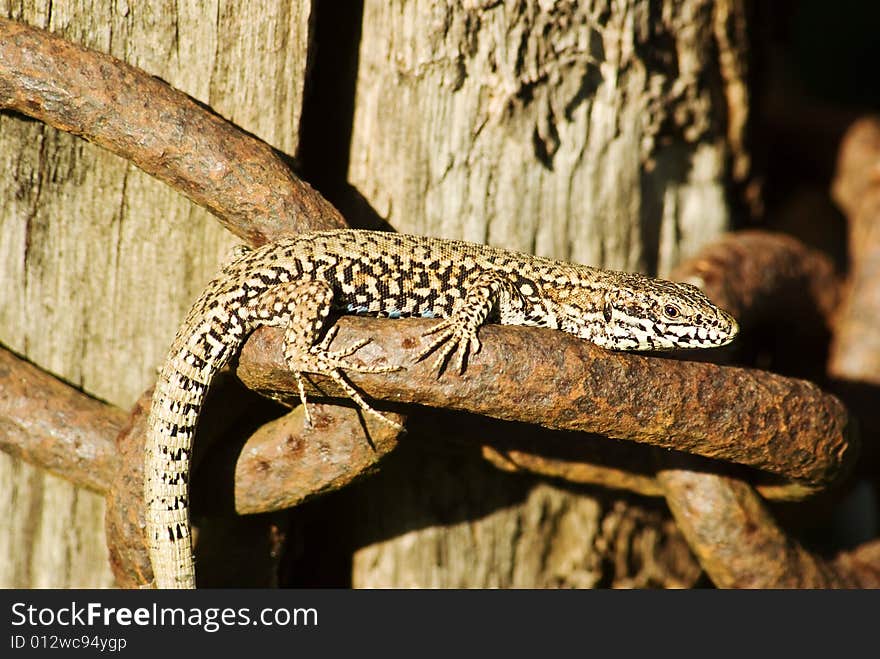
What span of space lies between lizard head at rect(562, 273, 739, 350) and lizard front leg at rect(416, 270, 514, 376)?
0.94 ft

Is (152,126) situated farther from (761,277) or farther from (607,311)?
(761,277)

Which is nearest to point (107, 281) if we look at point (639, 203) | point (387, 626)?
point (387, 626)

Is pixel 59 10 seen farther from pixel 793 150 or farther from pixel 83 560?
pixel 793 150

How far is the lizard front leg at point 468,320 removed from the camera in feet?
6.08

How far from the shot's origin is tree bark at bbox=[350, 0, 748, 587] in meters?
2.26

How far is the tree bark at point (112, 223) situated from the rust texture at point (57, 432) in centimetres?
16

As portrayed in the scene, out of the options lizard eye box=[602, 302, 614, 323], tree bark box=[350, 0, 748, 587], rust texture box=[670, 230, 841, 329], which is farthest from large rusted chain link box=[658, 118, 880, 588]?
lizard eye box=[602, 302, 614, 323]

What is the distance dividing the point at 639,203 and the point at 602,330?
0.44m

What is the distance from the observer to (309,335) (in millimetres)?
2096

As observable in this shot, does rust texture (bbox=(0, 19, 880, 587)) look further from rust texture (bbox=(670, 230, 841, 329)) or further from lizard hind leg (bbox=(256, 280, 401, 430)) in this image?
rust texture (bbox=(670, 230, 841, 329))

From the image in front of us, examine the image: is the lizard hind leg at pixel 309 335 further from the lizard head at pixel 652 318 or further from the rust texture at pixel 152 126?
the lizard head at pixel 652 318

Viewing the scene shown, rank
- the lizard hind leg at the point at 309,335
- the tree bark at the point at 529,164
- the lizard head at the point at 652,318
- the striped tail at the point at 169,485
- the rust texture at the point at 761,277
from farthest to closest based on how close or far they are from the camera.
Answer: the rust texture at the point at 761,277
the lizard head at the point at 652,318
the tree bark at the point at 529,164
the striped tail at the point at 169,485
the lizard hind leg at the point at 309,335

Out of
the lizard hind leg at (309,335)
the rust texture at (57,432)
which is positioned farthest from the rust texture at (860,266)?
the rust texture at (57,432)

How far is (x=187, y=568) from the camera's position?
79.0 inches
